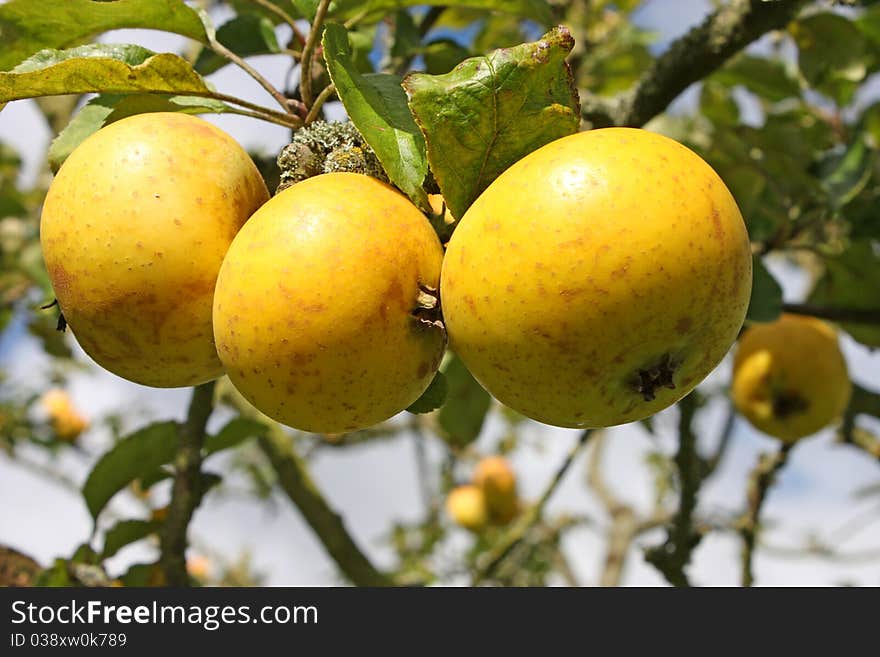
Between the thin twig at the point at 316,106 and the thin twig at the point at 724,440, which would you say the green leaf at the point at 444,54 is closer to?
the thin twig at the point at 316,106

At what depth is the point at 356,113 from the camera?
3.62 feet

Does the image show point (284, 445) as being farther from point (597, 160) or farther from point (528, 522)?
point (597, 160)

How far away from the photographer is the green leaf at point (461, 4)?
5.36 feet

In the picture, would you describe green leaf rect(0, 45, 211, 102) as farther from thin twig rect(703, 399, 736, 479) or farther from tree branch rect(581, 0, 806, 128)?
thin twig rect(703, 399, 736, 479)

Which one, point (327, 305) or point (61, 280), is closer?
point (327, 305)

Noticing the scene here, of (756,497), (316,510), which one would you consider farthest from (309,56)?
(756,497)

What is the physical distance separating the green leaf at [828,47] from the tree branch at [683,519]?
980mm

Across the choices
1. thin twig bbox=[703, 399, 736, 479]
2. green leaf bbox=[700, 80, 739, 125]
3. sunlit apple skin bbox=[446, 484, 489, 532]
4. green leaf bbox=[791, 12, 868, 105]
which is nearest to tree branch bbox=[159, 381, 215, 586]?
green leaf bbox=[791, 12, 868, 105]

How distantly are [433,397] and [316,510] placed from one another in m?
1.40

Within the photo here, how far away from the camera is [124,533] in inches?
86.6

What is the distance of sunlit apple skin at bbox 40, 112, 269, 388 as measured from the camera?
1.07 metres

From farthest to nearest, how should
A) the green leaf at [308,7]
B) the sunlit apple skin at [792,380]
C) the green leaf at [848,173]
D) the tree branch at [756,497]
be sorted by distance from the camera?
1. the tree branch at [756,497]
2. the sunlit apple skin at [792,380]
3. the green leaf at [848,173]
4. the green leaf at [308,7]

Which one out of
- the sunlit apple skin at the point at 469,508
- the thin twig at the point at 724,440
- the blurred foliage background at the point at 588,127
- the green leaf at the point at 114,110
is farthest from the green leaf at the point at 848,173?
the sunlit apple skin at the point at 469,508

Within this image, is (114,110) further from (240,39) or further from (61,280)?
(240,39)
